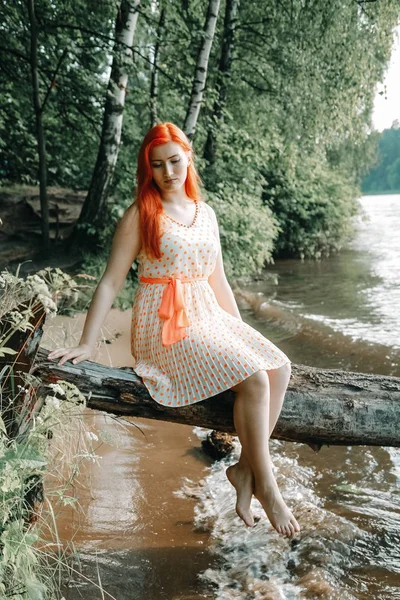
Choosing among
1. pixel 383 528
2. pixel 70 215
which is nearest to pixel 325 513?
pixel 383 528

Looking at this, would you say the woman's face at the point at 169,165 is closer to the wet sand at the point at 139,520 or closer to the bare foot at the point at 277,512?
the wet sand at the point at 139,520

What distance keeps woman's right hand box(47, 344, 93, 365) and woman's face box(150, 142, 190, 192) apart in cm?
94

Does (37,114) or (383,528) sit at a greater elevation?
(37,114)

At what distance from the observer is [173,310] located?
9.46ft

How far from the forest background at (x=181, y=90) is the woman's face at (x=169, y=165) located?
4.25 m

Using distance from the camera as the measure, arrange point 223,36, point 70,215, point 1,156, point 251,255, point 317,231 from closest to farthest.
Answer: point 70,215 < point 1,156 < point 251,255 < point 223,36 < point 317,231

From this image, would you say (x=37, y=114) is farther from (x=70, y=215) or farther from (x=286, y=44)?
(x=286, y=44)

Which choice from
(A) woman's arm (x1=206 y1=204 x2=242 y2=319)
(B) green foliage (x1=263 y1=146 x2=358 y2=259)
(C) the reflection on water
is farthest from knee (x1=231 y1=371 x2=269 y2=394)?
(B) green foliage (x1=263 y1=146 x2=358 y2=259)

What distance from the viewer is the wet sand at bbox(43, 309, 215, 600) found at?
109 inches

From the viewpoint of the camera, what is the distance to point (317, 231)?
→ 16.5 meters

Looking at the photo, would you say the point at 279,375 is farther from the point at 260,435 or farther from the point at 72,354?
the point at 72,354

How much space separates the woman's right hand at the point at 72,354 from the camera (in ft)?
8.83

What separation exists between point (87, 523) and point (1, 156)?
7.64 metres

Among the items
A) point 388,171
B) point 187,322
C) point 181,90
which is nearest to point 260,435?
point 187,322
